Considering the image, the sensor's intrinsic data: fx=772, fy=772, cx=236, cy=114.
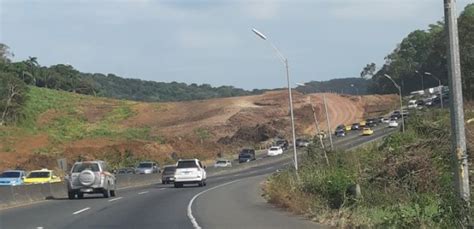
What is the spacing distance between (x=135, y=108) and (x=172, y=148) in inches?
1482

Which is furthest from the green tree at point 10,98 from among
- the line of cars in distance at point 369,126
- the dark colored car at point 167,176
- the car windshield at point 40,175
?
the car windshield at point 40,175

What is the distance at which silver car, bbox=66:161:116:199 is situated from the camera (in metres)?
33.6

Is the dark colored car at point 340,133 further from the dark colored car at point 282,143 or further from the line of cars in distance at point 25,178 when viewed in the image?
the line of cars in distance at point 25,178

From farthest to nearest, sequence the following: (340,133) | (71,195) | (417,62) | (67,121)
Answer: (417,62), (67,121), (340,133), (71,195)

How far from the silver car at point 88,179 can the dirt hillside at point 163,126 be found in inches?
1700

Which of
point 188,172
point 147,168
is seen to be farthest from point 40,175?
point 147,168

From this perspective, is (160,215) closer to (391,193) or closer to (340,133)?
(391,193)

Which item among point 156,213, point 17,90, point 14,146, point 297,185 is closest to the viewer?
point 156,213

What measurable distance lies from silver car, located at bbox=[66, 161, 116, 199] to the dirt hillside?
43.2 m

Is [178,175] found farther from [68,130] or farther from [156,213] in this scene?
[68,130]

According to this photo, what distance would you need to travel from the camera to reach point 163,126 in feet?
426

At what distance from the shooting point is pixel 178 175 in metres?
47.7

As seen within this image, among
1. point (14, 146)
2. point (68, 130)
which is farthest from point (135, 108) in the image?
point (14, 146)

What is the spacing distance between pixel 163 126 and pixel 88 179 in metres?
96.4
